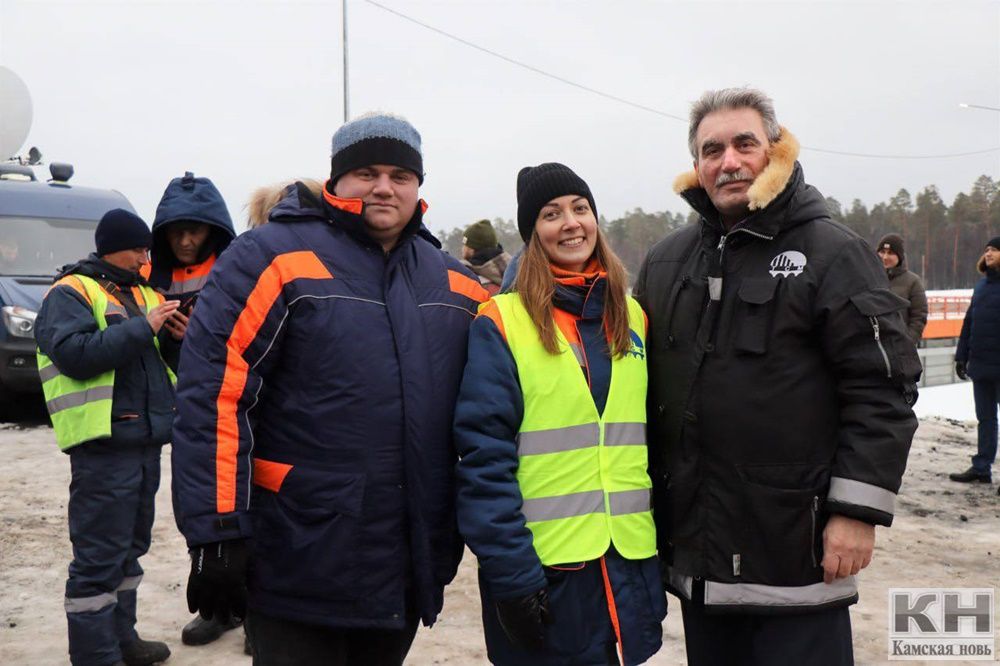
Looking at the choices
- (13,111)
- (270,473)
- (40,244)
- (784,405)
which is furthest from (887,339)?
(13,111)

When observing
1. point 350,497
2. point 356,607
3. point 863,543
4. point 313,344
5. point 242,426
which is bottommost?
point 356,607

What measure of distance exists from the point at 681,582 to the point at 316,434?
118cm

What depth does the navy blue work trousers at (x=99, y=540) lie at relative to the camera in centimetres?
332

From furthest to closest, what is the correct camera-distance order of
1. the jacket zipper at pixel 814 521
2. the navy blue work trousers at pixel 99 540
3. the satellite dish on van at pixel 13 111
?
the satellite dish on van at pixel 13 111
the navy blue work trousers at pixel 99 540
the jacket zipper at pixel 814 521

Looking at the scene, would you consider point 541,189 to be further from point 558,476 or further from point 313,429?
point 313,429

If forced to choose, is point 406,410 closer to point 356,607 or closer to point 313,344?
point 313,344

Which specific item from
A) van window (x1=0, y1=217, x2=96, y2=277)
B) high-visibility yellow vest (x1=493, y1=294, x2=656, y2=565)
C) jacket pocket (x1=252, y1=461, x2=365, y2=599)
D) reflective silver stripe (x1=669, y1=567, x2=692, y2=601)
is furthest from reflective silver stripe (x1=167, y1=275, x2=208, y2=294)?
van window (x1=0, y1=217, x2=96, y2=277)

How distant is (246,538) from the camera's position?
2.03 meters

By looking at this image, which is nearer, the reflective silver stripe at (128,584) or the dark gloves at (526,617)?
the dark gloves at (526,617)

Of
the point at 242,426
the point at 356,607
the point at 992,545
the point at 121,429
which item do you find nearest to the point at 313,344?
the point at 242,426

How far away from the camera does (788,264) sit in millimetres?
2182

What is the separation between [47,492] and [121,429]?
11.6 ft

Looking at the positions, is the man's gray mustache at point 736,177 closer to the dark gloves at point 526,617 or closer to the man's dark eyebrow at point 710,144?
the man's dark eyebrow at point 710,144

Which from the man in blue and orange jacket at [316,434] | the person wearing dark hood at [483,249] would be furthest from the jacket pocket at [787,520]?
the person wearing dark hood at [483,249]
